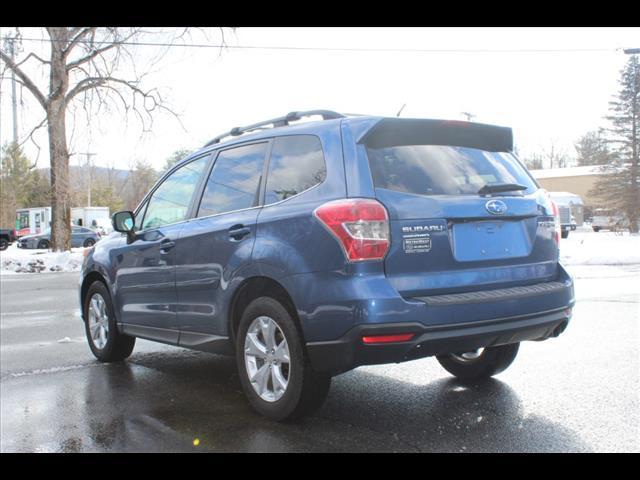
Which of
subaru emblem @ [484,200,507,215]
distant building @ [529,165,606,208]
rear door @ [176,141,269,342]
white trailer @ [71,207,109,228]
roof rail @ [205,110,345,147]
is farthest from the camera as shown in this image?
distant building @ [529,165,606,208]

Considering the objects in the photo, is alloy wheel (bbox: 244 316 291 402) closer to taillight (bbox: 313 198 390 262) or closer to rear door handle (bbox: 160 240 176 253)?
taillight (bbox: 313 198 390 262)

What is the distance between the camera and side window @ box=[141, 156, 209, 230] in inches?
195

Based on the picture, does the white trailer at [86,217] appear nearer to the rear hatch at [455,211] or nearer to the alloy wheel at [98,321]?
the alloy wheel at [98,321]

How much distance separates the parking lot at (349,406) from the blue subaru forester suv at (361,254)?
329 millimetres

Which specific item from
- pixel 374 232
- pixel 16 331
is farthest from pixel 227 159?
pixel 16 331

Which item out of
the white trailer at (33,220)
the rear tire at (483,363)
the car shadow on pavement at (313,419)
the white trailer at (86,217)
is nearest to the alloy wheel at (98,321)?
the car shadow on pavement at (313,419)

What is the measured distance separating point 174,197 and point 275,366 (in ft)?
6.72

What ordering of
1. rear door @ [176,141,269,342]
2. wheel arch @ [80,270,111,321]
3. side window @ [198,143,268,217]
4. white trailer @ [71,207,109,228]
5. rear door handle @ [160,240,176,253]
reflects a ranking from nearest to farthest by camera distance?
rear door @ [176,141,269,342]
side window @ [198,143,268,217]
rear door handle @ [160,240,176,253]
wheel arch @ [80,270,111,321]
white trailer @ [71,207,109,228]

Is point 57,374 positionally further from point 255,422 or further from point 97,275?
point 255,422

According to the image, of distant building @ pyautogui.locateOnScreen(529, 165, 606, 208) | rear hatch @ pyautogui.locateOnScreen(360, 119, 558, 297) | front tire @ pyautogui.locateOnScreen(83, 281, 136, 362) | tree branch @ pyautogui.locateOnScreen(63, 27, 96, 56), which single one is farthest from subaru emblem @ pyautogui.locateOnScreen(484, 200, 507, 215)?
distant building @ pyautogui.locateOnScreen(529, 165, 606, 208)

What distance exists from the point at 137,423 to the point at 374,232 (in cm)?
209

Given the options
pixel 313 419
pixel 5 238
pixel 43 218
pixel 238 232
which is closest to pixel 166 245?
pixel 238 232

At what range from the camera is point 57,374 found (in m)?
5.52

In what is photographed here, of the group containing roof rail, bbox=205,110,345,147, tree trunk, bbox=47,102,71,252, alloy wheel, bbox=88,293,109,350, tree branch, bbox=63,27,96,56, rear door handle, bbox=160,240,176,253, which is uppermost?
tree branch, bbox=63,27,96,56
